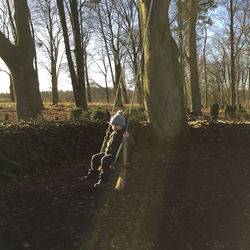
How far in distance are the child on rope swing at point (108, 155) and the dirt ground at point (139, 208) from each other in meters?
0.22

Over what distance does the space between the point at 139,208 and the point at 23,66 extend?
6.13 m

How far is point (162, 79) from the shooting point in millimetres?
6086

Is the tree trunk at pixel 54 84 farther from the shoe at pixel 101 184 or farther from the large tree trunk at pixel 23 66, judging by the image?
the shoe at pixel 101 184

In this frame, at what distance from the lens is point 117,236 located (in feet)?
9.03

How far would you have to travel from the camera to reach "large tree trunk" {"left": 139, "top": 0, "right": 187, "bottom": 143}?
602 centimetres

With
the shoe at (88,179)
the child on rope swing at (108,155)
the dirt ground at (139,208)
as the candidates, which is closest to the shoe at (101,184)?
the child on rope swing at (108,155)

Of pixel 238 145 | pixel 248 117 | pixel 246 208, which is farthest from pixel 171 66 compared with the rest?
pixel 248 117

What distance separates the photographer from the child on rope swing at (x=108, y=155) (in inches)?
159

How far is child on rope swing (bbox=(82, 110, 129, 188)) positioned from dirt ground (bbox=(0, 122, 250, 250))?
0.71ft

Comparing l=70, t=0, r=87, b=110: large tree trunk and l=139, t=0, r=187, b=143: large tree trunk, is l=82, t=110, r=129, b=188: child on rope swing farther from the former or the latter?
l=70, t=0, r=87, b=110: large tree trunk

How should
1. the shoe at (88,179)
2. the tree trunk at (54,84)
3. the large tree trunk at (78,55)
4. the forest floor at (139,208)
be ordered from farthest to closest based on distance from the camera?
the tree trunk at (54,84) < the large tree trunk at (78,55) < the shoe at (88,179) < the forest floor at (139,208)

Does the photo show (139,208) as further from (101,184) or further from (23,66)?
(23,66)

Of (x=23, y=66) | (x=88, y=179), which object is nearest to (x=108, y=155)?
(x=88, y=179)

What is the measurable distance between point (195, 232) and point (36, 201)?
7.68 feet
